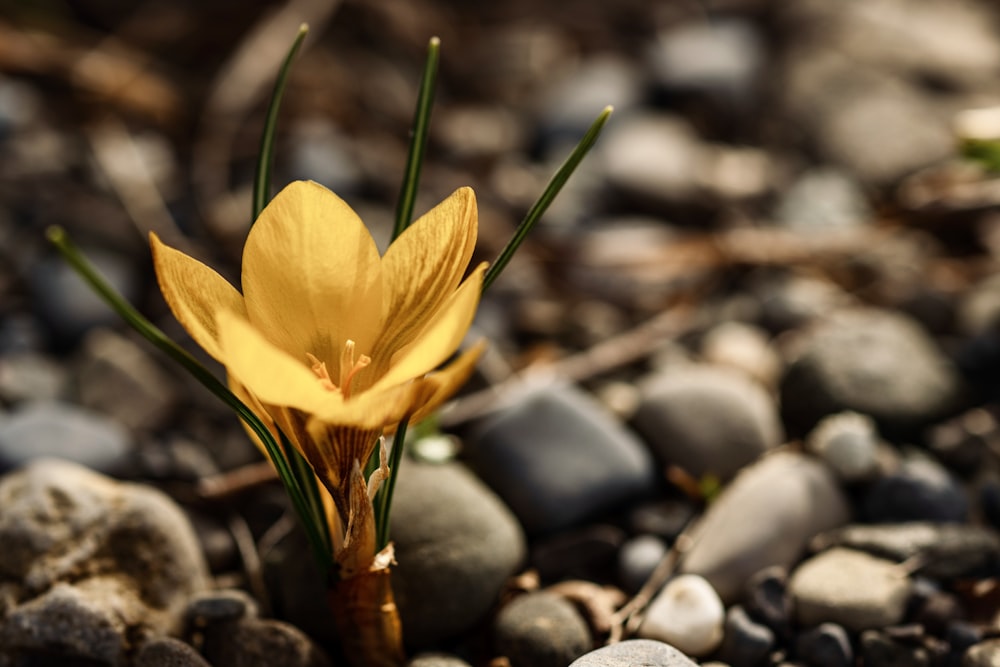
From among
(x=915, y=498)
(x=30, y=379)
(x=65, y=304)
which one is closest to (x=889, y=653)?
(x=915, y=498)

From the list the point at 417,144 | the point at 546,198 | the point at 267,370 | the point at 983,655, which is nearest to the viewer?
the point at 267,370

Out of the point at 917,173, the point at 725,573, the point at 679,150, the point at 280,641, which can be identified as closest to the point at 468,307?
the point at 280,641

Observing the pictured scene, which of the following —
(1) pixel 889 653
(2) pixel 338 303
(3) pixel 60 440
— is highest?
(2) pixel 338 303

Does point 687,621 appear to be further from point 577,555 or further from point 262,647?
point 262,647

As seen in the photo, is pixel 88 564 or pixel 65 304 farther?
pixel 65 304

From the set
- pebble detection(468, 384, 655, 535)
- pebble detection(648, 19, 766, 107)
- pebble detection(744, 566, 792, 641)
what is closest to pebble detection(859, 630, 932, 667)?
pebble detection(744, 566, 792, 641)

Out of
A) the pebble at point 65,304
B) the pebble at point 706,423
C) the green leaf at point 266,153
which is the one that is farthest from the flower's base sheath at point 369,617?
the pebble at point 65,304

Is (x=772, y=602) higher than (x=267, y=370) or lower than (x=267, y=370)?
lower

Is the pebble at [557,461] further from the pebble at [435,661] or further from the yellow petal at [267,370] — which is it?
the yellow petal at [267,370]
